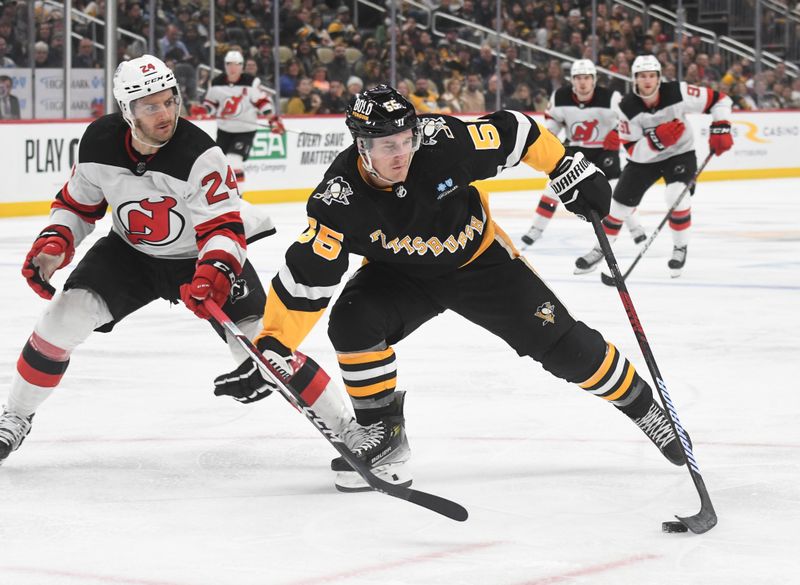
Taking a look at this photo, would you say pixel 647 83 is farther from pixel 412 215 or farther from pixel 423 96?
pixel 423 96

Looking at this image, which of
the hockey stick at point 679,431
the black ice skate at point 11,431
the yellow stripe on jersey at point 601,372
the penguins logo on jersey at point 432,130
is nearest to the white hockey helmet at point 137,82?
the penguins logo on jersey at point 432,130

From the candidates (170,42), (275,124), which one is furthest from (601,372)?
(170,42)

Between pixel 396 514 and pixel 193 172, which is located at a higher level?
pixel 193 172

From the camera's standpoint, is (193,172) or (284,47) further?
(284,47)

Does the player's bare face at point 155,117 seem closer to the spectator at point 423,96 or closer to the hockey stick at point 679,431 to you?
the hockey stick at point 679,431

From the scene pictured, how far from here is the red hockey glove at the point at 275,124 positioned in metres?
11.3

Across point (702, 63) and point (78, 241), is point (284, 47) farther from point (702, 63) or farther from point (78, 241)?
point (78, 241)

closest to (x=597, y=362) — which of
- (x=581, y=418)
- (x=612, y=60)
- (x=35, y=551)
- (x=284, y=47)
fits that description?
(x=581, y=418)

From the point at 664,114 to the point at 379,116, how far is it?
493cm

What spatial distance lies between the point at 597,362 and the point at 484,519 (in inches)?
20.1

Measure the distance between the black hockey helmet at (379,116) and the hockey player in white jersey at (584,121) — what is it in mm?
5616

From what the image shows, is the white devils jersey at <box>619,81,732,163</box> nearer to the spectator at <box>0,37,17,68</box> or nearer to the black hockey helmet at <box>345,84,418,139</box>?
the black hockey helmet at <box>345,84,418,139</box>

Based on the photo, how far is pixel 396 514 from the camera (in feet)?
9.65

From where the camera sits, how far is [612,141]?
28.1ft
